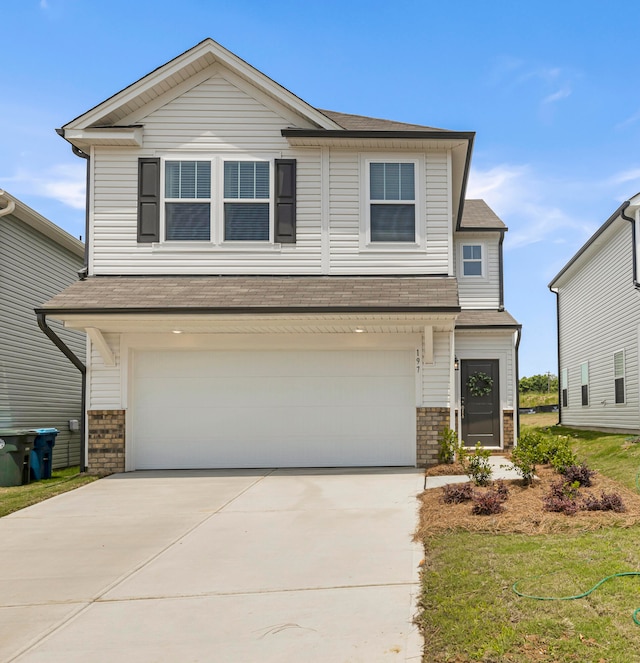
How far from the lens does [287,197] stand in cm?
1266

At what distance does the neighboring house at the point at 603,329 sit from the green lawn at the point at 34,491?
39.6ft

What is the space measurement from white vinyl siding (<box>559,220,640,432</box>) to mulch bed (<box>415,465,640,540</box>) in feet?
30.1

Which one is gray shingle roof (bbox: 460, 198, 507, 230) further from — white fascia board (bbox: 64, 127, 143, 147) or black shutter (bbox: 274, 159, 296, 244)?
white fascia board (bbox: 64, 127, 143, 147)

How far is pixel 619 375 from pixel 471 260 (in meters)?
4.86

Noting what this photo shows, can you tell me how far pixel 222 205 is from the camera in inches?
500

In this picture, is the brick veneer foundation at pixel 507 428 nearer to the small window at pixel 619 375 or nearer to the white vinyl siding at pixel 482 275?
the white vinyl siding at pixel 482 275

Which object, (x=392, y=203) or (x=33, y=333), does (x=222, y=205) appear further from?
(x=33, y=333)

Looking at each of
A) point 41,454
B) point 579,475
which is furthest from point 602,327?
point 41,454

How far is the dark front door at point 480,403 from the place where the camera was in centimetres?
1588

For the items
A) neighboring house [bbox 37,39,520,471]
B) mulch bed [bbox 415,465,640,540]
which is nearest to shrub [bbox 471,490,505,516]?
mulch bed [bbox 415,465,640,540]

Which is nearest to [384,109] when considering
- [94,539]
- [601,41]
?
[601,41]

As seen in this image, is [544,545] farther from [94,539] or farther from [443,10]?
[443,10]

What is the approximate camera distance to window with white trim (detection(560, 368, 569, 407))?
24.7 meters

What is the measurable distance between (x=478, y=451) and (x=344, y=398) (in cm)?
358
